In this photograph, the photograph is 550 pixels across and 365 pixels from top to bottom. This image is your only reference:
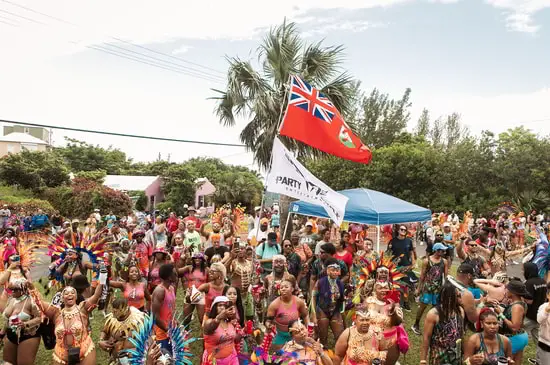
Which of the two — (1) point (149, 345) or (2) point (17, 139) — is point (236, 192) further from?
(2) point (17, 139)

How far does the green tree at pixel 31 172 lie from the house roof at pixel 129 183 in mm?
5092

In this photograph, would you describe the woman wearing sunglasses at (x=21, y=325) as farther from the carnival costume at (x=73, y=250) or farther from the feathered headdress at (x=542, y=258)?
the feathered headdress at (x=542, y=258)

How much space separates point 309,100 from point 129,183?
101 ft

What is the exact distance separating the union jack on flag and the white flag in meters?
1.14

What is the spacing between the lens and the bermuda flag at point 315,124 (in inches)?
268

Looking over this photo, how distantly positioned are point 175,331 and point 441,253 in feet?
16.0

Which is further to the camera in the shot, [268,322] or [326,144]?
[326,144]

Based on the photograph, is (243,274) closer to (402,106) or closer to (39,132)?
(402,106)

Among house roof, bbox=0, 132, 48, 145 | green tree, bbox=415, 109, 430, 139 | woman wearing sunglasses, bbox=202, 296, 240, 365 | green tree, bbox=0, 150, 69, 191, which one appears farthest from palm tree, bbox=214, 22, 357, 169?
house roof, bbox=0, 132, 48, 145

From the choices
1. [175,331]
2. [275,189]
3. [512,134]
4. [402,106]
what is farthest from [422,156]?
[175,331]

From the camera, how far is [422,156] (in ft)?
88.2

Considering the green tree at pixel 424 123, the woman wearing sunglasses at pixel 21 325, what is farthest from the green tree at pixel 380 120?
the woman wearing sunglasses at pixel 21 325

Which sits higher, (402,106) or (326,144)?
(402,106)

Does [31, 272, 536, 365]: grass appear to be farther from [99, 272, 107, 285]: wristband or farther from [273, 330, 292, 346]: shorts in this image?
[273, 330, 292, 346]: shorts
